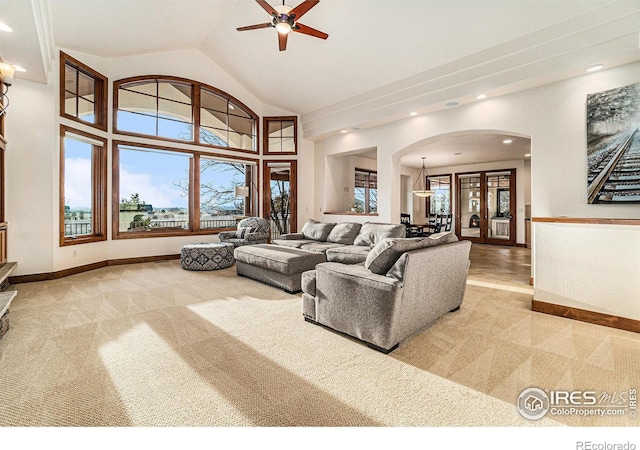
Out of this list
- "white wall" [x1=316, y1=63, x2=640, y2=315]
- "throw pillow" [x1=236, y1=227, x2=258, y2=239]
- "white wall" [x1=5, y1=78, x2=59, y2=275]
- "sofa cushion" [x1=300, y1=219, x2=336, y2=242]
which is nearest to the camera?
"white wall" [x1=316, y1=63, x2=640, y2=315]

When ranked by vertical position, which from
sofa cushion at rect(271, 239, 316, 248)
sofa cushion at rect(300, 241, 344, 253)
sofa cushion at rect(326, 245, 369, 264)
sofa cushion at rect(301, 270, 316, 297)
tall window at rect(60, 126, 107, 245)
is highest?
tall window at rect(60, 126, 107, 245)

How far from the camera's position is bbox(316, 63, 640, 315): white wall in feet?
10.2

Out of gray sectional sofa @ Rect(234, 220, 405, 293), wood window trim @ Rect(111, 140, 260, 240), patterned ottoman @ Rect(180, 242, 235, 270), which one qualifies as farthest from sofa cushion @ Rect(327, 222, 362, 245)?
wood window trim @ Rect(111, 140, 260, 240)

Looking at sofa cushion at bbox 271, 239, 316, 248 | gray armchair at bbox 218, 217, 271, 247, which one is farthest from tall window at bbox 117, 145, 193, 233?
sofa cushion at bbox 271, 239, 316, 248

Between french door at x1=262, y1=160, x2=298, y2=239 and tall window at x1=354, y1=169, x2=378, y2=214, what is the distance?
7.58 ft

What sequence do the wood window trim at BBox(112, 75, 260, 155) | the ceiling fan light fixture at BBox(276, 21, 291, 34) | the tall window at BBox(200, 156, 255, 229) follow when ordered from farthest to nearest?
1. the tall window at BBox(200, 156, 255, 229)
2. the wood window trim at BBox(112, 75, 260, 155)
3. the ceiling fan light fixture at BBox(276, 21, 291, 34)

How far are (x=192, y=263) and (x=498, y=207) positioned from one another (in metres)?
9.35

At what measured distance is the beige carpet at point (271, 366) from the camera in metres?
1.60

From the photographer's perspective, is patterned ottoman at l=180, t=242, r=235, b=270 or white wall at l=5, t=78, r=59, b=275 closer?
white wall at l=5, t=78, r=59, b=275

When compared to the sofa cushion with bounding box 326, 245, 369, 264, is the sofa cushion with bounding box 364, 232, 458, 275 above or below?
above

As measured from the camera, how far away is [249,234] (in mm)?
6148

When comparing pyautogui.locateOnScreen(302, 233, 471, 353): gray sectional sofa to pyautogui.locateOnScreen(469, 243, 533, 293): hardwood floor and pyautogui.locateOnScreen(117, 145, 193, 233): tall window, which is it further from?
pyautogui.locateOnScreen(117, 145, 193, 233): tall window

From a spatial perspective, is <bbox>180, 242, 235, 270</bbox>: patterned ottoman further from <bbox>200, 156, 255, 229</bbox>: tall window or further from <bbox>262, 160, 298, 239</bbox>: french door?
<bbox>262, 160, 298, 239</bbox>: french door

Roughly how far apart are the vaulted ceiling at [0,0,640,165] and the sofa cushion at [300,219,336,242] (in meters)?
2.45
